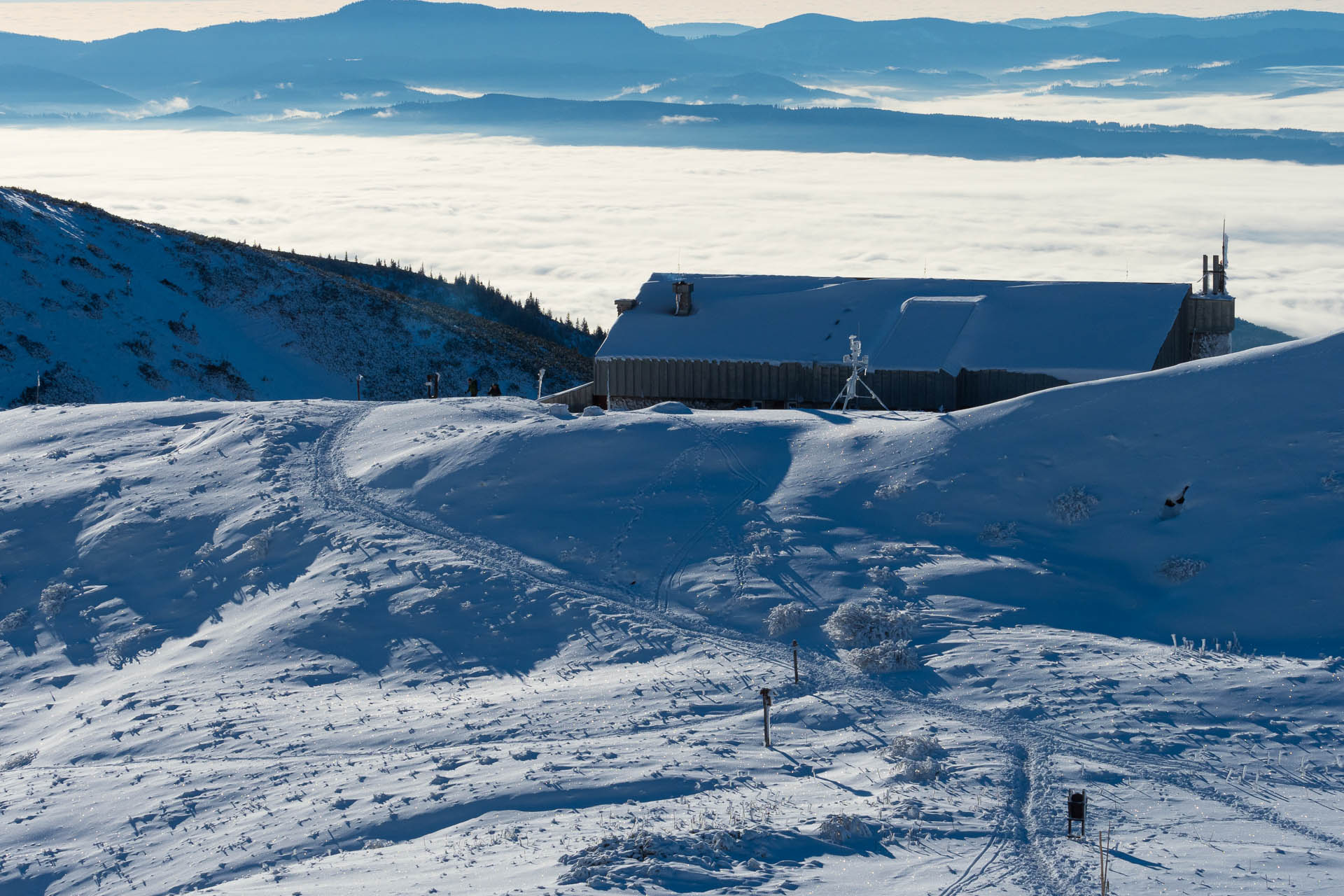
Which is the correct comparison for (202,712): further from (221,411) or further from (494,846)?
(221,411)

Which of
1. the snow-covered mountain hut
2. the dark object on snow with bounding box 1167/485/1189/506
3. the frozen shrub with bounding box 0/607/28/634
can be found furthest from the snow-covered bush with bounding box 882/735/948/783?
the snow-covered mountain hut

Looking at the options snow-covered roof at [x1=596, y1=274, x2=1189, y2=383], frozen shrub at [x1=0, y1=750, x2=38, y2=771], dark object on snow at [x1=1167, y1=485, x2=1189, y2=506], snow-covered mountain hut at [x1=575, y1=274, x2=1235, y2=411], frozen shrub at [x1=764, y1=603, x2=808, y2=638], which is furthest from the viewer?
snow-covered roof at [x1=596, y1=274, x2=1189, y2=383]

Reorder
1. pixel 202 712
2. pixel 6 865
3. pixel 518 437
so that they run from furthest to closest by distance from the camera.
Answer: pixel 518 437 → pixel 202 712 → pixel 6 865

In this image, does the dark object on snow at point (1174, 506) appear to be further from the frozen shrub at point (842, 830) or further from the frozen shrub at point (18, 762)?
the frozen shrub at point (18, 762)

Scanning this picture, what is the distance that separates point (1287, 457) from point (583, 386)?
2469 centimetres

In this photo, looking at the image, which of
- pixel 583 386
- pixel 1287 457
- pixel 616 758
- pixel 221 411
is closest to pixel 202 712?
pixel 616 758

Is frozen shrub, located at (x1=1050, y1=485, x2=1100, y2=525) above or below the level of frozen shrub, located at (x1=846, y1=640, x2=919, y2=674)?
above

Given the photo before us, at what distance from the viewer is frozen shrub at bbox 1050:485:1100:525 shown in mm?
23984

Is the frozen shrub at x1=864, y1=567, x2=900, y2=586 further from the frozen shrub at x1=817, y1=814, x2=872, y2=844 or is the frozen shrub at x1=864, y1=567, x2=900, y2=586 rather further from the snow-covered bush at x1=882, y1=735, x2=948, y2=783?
the frozen shrub at x1=817, y1=814, x2=872, y2=844

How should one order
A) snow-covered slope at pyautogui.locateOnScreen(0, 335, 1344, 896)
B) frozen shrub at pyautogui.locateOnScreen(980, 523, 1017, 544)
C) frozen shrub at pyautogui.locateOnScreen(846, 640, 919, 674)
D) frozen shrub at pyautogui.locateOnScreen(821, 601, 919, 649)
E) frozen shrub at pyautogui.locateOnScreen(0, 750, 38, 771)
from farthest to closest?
frozen shrub at pyautogui.locateOnScreen(980, 523, 1017, 544) < frozen shrub at pyautogui.locateOnScreen(821, 601, 919, 649) < frozen shrub at pyautogui.locateOnScreen(846, 640, 919, 674) < frozen shrub at pyautogui.locateOnScreen(0, 750, 38, 771) < snow-covered slope at pyautogui.locateOnScreen(0, 335, 1344, 896)

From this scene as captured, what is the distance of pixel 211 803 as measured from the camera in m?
17.5

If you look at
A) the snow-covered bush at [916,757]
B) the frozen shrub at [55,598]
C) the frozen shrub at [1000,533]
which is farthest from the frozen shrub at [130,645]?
the frozen shrub at [1000,533]

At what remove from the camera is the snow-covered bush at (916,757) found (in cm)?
1641

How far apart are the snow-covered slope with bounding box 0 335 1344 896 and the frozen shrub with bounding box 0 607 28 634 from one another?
0.30ft
